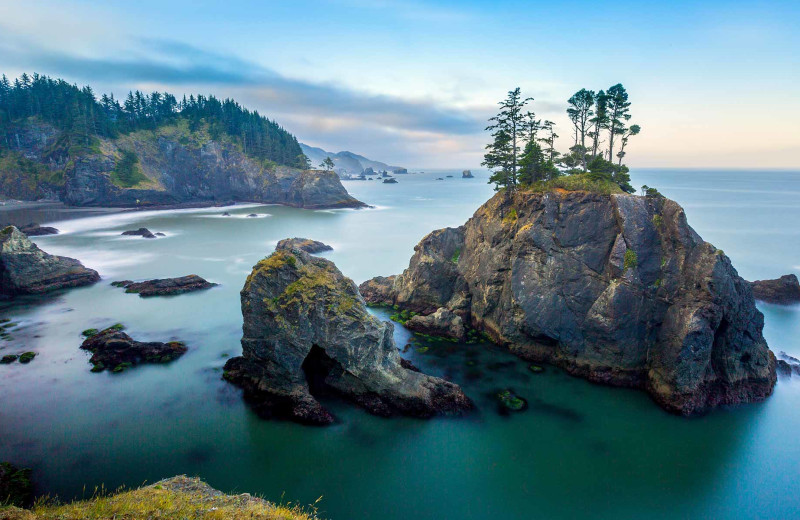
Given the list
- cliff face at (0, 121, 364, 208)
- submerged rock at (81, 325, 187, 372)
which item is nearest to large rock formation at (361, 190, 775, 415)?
submerged rock at (81, 325, 187, 372)

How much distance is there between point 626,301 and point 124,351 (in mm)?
36768

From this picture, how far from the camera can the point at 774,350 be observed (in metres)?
29.5

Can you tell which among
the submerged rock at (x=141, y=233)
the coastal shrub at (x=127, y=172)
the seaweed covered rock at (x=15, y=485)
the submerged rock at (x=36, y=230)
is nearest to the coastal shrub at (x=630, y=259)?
the seaweed covered rock at (x=15, y=485)

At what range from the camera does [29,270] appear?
42.6 meters

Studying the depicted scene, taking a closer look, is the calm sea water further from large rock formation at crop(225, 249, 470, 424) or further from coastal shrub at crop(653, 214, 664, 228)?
coastal shrub at crop(653, 214, 664, 228)

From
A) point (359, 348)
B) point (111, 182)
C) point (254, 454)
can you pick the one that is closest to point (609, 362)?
point (359, 348)

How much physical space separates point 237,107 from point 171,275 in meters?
122

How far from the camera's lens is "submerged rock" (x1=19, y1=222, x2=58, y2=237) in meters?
71.4

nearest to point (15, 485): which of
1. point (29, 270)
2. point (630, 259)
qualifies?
point (630, 259)

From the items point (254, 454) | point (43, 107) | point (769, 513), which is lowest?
point (769, 513)

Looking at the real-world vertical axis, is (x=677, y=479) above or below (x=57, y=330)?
below

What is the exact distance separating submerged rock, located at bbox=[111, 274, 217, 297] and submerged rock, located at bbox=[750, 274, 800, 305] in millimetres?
61805

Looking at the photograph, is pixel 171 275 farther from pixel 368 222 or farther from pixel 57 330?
pixel 368 222

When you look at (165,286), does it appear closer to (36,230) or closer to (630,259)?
(630,259)
